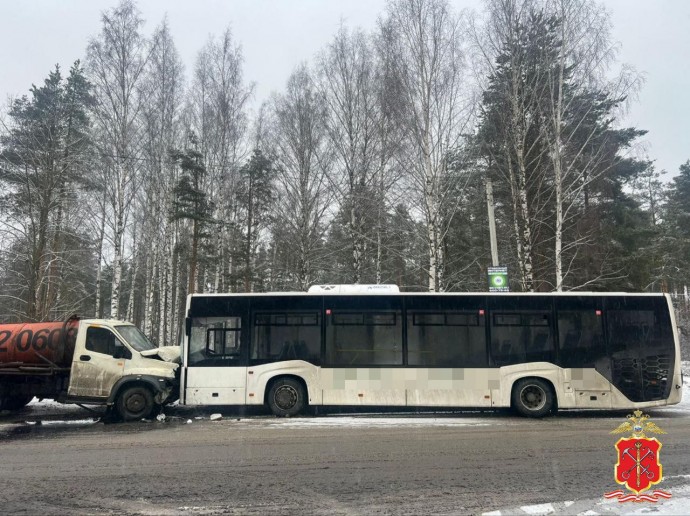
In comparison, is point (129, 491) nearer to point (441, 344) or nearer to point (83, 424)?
point (83, 424)

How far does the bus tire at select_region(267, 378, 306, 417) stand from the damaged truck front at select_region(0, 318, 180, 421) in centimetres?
240

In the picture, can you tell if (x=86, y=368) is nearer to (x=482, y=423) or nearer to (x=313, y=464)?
(x=313, y=464)

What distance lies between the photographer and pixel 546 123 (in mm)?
19438

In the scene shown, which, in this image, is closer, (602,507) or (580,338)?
(602,507)

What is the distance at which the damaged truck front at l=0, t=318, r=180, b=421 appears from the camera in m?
11.3

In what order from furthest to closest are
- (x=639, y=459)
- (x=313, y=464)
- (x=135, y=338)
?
(x=135, y=338) < (x=313, y=464) < (x=639, y=459)

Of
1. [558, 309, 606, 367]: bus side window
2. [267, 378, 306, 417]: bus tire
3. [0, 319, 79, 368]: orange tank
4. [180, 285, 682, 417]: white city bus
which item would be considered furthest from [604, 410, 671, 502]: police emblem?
[0, 319, 79, 368]: orange tank

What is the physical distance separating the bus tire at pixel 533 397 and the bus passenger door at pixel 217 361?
6538 millimetres

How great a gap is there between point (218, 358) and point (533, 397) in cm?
762

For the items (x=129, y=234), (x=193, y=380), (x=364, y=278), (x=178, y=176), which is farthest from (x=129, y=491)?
(x=129, y=234)

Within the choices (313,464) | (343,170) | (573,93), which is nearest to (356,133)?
(343,170)

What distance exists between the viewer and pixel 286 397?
1162 cm

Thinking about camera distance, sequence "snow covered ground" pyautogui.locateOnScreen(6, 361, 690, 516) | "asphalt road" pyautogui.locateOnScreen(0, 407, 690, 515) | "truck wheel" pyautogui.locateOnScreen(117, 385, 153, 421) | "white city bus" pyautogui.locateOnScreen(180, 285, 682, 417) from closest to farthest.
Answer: "snow covered ground" pyautogui.locateOnScreen(6, 361, 690, 516)
"asphalt road" pyautogui.locateOnScreen(0, 407, 690, 515)
"truck wheel" pyautogui.locateOnScreen(117, 385, 153, 421)
"white city bus" pyautogui.locateOnScreen(180, 285, 682, 417)

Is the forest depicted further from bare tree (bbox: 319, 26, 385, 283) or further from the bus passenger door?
the bus passenger door
